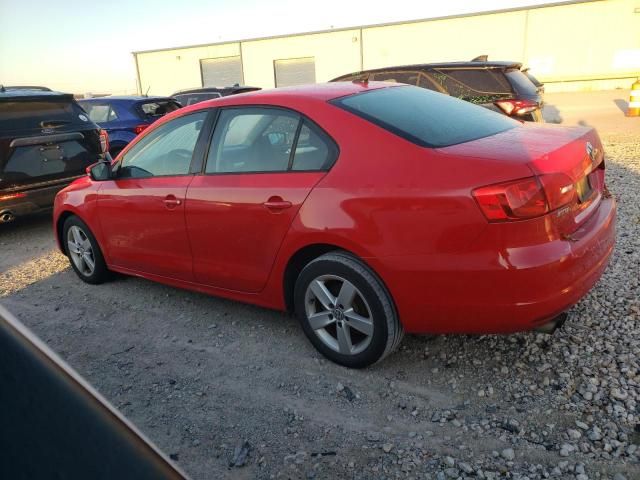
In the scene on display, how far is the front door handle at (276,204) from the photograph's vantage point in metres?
3.12

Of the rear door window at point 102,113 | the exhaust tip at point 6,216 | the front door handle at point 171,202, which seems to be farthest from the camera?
the rear door window at point 102,113

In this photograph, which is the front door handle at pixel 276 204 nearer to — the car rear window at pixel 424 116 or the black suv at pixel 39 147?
the car rear window at pixel 424 116

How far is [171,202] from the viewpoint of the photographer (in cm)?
377

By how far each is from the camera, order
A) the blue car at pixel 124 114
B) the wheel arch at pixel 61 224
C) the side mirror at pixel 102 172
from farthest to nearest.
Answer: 1. the blue car at pixel 124 114
2. the wheel arch at pixel 61 224
3. the side mirror at pixel 102 172

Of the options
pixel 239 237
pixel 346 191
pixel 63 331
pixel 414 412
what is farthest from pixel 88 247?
pixel 414 412

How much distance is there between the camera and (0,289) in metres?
5.04

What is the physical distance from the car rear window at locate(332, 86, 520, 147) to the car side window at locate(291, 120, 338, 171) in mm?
235

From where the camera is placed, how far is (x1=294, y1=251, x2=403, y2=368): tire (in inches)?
114

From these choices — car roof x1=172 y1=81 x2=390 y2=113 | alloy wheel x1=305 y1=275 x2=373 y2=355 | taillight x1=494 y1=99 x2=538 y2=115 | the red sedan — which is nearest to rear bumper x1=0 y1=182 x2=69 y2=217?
the red sedan

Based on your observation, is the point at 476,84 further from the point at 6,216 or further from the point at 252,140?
the point at 6,216

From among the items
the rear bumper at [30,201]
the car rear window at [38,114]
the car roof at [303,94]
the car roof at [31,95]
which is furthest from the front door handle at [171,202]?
the car roof at [31,95]

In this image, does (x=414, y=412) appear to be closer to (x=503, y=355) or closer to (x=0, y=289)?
(x=503, y=355)

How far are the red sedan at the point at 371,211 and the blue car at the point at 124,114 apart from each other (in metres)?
5.55

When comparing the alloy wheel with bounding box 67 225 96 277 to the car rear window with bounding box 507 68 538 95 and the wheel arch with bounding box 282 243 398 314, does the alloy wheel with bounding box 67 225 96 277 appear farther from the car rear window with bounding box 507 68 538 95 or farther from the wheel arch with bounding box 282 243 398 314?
the car rear window with bounding box 507 68 538 95
